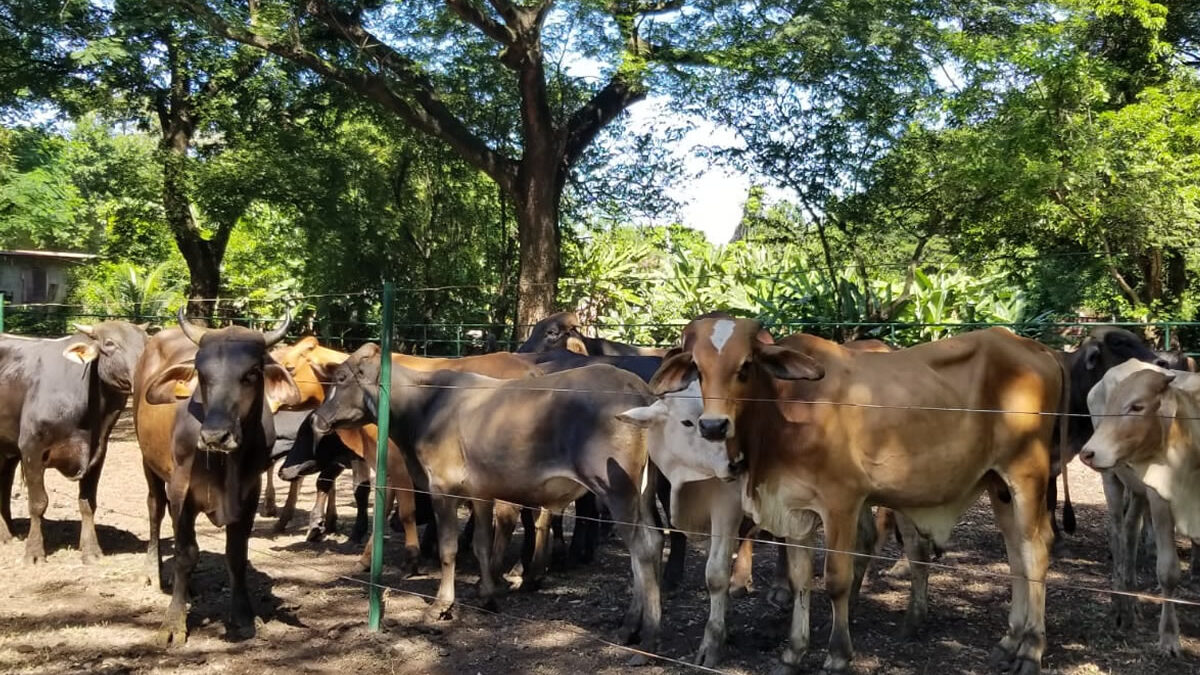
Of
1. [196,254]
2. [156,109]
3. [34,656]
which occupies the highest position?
[156,109]

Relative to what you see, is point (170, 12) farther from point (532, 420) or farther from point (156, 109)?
point (532, 420)

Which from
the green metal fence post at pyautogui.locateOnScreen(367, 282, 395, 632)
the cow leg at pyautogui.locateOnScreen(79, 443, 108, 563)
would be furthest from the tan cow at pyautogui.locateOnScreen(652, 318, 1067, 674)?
the cow leg at pyautogui.locateOnScreen(79, 443, 108, 563)

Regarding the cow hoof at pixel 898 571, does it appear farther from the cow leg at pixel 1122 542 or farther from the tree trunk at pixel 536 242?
the tree trunk at pixel 536 242

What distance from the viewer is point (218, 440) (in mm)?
5703

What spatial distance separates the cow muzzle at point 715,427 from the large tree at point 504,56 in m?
9.52

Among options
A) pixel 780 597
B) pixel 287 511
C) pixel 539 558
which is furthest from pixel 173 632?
pixel 780 597

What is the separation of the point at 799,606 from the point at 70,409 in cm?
598

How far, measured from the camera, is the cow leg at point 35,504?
26.7 feet

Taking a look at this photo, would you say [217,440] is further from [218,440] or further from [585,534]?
[585,534]

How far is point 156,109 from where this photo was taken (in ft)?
58.8

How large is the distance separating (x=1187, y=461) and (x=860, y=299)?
9384 millimetres

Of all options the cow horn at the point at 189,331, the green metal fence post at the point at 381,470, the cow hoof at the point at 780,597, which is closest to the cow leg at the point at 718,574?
the cow hoof at the point at 780,597

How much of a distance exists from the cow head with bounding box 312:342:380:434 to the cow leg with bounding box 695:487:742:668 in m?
2.75

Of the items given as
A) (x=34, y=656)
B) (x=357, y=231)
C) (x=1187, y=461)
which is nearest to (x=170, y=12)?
(x=357, y=231)
